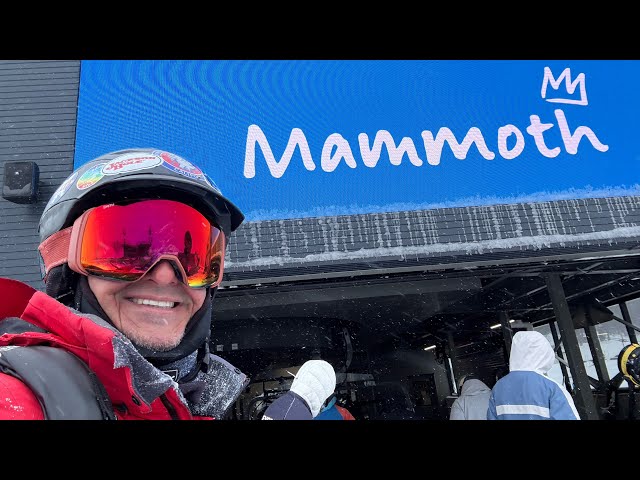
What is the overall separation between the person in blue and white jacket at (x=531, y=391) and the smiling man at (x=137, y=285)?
115 inches

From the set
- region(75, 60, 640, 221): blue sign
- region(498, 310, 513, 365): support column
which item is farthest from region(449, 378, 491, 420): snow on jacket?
region(498, 310, 513, 365): support column

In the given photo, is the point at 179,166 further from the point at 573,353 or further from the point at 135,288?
the point at 573,353

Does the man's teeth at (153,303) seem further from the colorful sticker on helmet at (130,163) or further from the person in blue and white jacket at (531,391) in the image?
the person in blue and white jacket at (531,391)

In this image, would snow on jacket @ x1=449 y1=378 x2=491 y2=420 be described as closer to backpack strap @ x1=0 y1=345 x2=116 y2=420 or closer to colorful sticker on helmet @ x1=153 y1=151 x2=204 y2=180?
colorful sticker on helmet @ x1=153 y1=151 x2=204 y2=180

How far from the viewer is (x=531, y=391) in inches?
150

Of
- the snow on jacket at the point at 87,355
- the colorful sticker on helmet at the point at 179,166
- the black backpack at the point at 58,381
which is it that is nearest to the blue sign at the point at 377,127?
the colorful sticker on helmet at the point at 179,166

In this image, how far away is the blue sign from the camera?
229 inches

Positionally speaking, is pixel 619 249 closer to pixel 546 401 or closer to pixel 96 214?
pixel 546 401

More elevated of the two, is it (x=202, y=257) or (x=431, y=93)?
(x=431, y=93)

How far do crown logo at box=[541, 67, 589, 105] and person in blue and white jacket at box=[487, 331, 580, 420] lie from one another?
3608 mm

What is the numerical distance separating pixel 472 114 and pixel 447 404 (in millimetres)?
10184

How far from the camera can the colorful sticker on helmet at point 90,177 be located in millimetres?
1642

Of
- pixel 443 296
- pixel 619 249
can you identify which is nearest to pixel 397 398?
pixel 443 296

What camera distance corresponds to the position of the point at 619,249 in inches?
234
